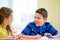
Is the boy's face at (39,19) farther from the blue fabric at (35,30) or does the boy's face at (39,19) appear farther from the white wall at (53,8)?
the white wall at (53,8)

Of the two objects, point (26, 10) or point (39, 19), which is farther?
point (26, 10)

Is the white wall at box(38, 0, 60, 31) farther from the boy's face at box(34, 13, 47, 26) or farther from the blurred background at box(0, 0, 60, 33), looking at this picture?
the boy's face at box(34, 13, 47, 26)

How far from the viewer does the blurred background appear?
2672 millimetres

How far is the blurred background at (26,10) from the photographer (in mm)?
2672

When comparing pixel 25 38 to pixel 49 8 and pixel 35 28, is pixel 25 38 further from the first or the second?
pixel 49 8

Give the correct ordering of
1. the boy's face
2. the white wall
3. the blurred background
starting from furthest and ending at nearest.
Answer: the white wall
the blurred background
the boy's face

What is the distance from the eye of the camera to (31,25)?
1.78 m

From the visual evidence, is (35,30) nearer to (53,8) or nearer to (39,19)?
(39,19)

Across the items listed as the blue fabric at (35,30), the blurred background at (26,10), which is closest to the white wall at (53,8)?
the blurred background at (26,10)

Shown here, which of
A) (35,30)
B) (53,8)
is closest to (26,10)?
(53,8)

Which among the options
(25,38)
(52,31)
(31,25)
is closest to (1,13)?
(25,38)

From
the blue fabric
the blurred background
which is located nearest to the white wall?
the blurred background

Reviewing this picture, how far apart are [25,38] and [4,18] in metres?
0.30

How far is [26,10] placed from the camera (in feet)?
8.95
